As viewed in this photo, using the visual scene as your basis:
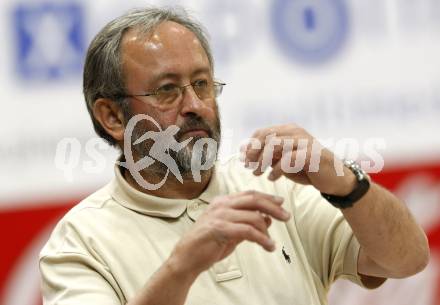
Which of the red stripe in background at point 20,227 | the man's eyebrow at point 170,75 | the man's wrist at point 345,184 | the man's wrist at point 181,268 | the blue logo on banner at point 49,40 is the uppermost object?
the man's eyebrow at point 170,75

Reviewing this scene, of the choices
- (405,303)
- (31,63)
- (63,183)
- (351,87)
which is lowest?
(405,303)

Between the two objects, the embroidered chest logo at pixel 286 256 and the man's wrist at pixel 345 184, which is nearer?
the man's wrist at pixel 345 184

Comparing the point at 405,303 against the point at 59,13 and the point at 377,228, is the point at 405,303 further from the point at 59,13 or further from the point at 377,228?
the point at 59,13

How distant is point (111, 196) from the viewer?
8.51 feet

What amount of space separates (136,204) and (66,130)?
1211 millimetres

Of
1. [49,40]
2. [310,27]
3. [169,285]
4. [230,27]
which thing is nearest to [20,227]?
[49,40]

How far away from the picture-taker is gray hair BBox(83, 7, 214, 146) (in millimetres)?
2670

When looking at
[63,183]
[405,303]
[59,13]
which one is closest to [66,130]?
[63,183]

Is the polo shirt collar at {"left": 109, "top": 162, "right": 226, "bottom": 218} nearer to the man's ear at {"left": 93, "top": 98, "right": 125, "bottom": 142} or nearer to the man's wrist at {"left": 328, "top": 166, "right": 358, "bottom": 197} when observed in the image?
the man's ear at {"left": 93, "top": 98, "right": 125, "bottom": 142}

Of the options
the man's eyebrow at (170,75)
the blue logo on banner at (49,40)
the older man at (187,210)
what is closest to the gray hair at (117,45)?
the older man at (187,210)

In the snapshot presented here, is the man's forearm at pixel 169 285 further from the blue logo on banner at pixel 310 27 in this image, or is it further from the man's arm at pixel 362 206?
the blue logo on banner at pixel 310 27

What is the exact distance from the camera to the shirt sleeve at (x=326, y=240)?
254 centimetres

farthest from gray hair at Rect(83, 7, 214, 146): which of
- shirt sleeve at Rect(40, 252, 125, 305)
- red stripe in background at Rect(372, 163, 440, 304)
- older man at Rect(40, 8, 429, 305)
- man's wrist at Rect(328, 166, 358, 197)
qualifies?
red stripe in background at Rect(372, 163, 440, 304)

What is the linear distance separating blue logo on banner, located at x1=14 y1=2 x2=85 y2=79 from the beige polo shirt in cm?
117
